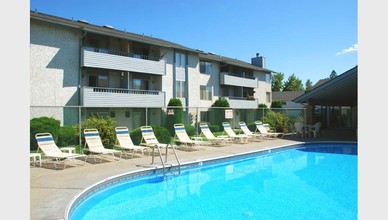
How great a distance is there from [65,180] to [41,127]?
7.98 metres

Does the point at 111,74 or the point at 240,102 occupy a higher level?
the point at 111,74

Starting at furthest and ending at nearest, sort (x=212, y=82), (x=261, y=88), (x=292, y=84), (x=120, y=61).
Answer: (x=292, y=84) → (x=261, y=88) → (x=212, y=82) → (x=120, y=61)

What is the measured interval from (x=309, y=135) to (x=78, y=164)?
52.5 feet

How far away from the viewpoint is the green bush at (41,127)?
14.1 meters

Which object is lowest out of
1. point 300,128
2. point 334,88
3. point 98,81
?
point 300,128

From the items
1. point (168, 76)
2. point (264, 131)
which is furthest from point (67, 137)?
point (168, 76)

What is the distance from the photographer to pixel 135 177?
914 centimetres

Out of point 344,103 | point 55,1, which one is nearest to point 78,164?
point 55,1

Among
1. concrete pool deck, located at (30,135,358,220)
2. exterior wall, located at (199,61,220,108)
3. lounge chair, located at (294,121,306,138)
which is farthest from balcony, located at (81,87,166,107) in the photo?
lounge chair, located at (294,121,306,138)

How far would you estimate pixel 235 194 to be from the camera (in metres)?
8.21

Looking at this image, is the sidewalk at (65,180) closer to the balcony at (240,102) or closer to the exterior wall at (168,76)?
the exterior wall at (168,76)

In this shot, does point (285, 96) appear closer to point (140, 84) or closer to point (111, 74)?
point (140, 84)
